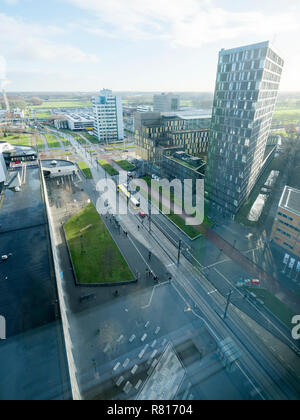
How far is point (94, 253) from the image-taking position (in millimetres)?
50125

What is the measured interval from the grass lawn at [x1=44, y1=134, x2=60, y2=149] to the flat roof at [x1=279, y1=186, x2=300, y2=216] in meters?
128

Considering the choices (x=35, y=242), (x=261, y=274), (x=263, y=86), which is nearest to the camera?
(x=35, y=242)

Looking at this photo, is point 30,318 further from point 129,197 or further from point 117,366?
point 129,197

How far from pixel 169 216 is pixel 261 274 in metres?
27.9

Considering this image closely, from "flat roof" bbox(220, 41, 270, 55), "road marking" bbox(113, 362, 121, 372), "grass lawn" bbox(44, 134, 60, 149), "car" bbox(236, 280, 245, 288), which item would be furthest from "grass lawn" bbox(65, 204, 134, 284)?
"grass lawn" bbox(44, 134, 60, 149)

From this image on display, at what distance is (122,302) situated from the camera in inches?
1558

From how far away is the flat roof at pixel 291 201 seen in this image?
48000 mm

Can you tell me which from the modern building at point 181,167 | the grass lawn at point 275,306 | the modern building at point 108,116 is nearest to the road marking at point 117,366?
the grass lawn at point 275,306

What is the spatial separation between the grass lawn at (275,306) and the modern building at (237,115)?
2534 centimetres

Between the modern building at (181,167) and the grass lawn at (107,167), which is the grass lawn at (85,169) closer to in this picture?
the grass lawn at (107,167)

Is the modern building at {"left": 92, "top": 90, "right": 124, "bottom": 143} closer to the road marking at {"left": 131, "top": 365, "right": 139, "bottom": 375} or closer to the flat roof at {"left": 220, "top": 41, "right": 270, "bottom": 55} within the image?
the flat roof at {"left": 220, "top": 41, "right": 270, "bottom": 55}
